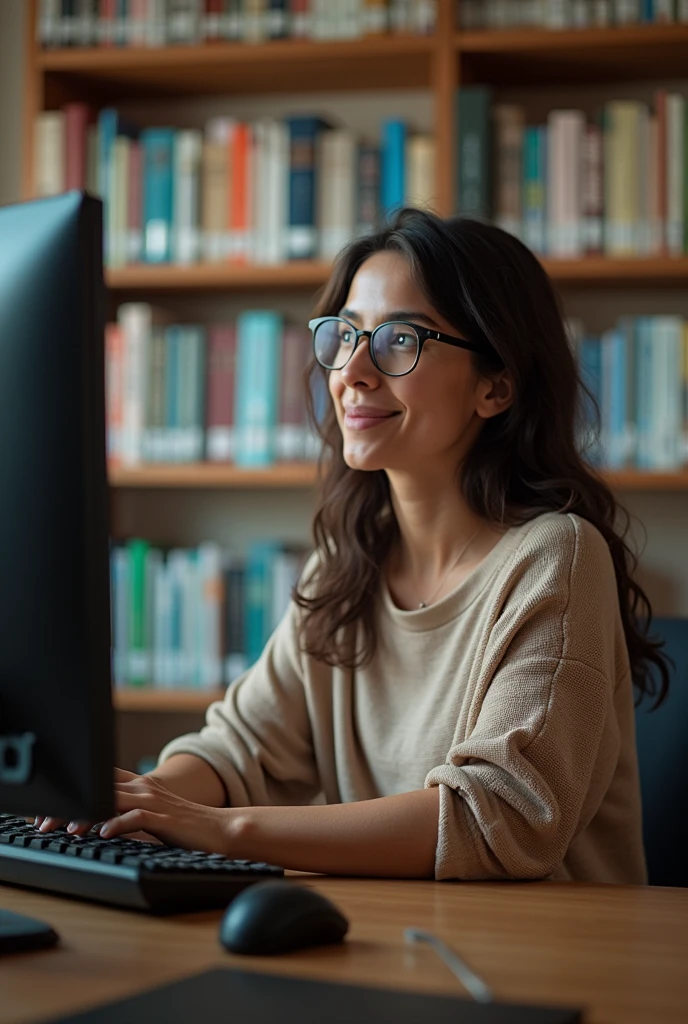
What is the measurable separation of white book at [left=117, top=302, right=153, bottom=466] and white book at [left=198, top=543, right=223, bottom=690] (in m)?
0.27

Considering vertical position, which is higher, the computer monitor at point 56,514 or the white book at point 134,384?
the white book at point 134,384

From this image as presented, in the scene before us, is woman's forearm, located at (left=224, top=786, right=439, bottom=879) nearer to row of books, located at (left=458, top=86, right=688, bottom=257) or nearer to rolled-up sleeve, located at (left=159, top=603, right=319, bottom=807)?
rolled-up sleeve, located at (left=159, top=603, right=319, bottom=807)

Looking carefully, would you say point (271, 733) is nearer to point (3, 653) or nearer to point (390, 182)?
point (3, 653)

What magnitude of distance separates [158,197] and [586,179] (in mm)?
896

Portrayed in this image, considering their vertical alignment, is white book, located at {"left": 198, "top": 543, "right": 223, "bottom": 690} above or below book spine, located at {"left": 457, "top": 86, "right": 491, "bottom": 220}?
below

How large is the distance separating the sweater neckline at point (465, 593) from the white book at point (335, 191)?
4.18 feet

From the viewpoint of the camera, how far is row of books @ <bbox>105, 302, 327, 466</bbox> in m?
2.68

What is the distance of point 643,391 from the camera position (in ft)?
8.24

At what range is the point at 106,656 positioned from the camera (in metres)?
0.79

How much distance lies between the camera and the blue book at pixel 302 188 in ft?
8.72

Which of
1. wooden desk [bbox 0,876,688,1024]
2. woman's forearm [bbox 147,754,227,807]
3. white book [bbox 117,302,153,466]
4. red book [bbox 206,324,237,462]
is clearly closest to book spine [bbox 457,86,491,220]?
red book [bbox 206,324,237,462]

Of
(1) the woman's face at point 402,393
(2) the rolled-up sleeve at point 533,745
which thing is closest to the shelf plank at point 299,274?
(1) the woman's face at point 402,393

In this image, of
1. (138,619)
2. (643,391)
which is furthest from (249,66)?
(138,619)

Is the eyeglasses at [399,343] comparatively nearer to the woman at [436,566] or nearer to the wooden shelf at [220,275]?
the woman at [436,566]
